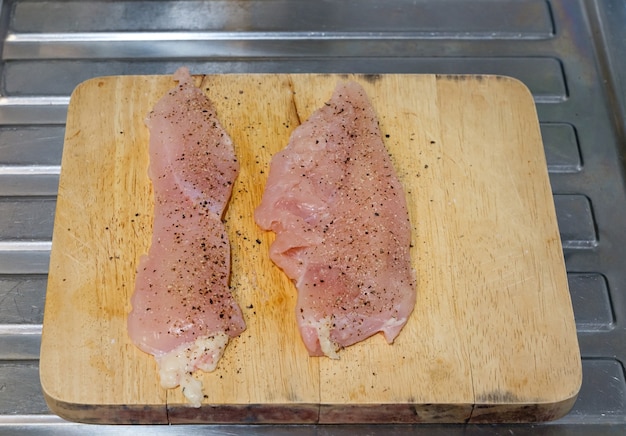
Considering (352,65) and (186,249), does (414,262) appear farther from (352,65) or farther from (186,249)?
(352,65)

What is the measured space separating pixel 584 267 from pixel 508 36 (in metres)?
0.95

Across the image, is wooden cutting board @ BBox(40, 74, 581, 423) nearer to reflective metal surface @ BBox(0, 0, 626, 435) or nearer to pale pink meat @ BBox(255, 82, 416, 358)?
pale pink meat @ BBox(255, 82, 416, 358)

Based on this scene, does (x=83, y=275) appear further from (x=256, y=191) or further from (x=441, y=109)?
(x=441, y=109)

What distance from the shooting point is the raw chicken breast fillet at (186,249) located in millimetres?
1992

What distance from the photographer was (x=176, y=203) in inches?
86.3

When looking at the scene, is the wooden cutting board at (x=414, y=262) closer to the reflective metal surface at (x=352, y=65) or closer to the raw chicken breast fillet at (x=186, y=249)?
the raw chicken breast fillet at (x=186, y=249)

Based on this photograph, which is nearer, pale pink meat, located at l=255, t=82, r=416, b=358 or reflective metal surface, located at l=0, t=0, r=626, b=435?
pale pink meat, located at l=255, t=82, r=416, b=358

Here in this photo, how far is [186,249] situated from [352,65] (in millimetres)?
991

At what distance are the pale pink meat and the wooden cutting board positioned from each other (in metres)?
0.06

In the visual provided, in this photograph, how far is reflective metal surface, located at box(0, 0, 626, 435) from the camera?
2.30 m

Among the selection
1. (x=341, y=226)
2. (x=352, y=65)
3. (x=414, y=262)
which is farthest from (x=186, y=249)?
(x=352, y=65)

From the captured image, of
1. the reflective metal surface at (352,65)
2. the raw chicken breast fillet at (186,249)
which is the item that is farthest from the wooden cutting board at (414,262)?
the reflective metal surface at (352,65)

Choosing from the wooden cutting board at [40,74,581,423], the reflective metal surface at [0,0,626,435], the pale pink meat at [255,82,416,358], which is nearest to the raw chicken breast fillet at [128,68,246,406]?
the wooden cutting board at [40,74,581,423]

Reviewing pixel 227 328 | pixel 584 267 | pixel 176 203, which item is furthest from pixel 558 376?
pixel 176 203
